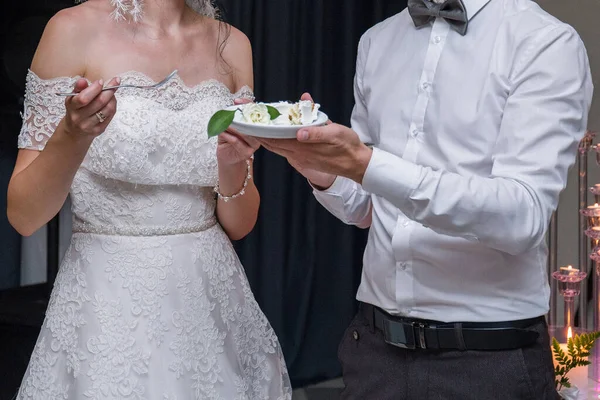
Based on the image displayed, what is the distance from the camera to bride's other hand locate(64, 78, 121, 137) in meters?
1.50

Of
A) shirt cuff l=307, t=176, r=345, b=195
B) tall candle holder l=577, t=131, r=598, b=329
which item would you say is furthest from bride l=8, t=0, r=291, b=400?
tall candle holder l=577, t=131, r=598, b=329

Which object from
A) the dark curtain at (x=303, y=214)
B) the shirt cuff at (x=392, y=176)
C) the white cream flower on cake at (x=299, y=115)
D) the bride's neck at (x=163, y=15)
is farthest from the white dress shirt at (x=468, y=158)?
the dark curtain at (x=303, y=214)

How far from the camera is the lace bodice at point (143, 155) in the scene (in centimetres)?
185

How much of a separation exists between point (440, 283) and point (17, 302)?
3.21 m

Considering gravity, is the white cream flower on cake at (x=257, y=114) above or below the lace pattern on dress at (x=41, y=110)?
above

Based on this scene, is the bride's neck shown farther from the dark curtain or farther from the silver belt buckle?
the dark curtain

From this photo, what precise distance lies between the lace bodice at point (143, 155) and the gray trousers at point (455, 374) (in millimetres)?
605

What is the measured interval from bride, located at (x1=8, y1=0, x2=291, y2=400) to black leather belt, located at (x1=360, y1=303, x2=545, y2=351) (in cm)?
50

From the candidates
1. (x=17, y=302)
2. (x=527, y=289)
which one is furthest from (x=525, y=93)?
(x=17, y=302)

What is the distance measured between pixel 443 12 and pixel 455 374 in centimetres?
68

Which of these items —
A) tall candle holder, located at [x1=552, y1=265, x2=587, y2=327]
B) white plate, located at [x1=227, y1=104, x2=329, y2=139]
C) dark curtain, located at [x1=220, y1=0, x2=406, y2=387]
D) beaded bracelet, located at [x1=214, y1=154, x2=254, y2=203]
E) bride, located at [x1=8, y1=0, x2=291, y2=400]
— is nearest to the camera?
white plate, located at [x1=227, y1=104, x2=329, y2=139]

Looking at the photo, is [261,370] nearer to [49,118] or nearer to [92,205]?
[92,205]

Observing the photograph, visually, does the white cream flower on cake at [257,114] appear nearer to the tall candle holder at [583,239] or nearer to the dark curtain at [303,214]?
the tall candle holder at [583,239]

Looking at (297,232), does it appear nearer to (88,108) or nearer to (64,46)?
(64,46)
